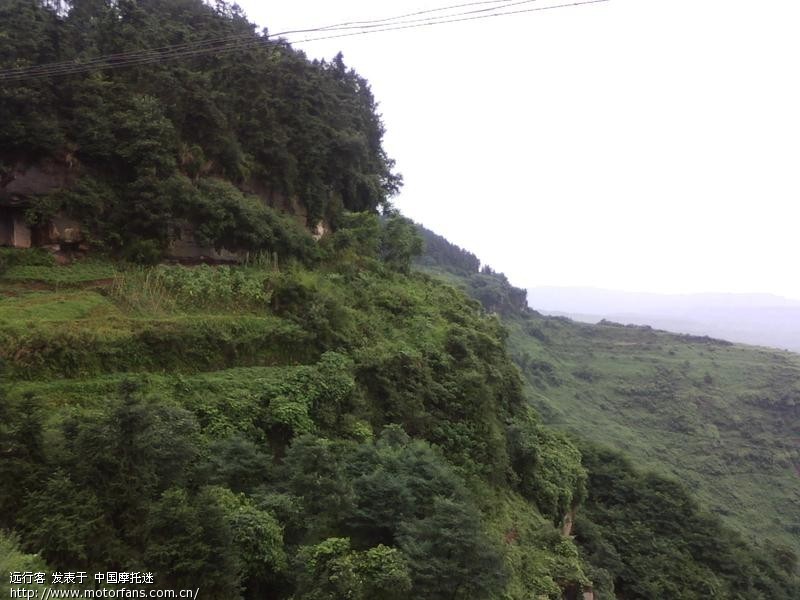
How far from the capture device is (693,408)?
47.5 meters

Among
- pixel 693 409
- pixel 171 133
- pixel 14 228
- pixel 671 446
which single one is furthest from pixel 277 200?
pixel 693 409

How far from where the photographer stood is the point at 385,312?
16547 millimetres

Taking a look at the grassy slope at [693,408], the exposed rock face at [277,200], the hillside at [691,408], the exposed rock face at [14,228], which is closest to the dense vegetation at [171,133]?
the exposed rock face at [277,200]

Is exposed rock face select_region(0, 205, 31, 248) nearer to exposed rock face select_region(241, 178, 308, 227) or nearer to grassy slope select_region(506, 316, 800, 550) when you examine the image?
exposed rock face select_region(241, 178, 308, 227)

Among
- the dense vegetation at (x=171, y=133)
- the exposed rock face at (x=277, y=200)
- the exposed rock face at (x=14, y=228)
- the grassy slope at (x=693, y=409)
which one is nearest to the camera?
the exposed rock face at (x=14, y=228)

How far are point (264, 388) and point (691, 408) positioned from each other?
4868 centimetres

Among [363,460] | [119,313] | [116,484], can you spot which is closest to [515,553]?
[363,460]

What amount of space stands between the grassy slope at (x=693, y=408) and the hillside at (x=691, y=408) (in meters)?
0.11

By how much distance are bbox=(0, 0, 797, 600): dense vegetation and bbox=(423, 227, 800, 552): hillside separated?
1357 centimetres

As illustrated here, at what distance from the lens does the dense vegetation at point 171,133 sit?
46.4 feet

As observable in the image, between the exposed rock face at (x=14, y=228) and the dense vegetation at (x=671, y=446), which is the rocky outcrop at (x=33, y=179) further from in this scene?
the dense vegetation at (x=671, y=446)

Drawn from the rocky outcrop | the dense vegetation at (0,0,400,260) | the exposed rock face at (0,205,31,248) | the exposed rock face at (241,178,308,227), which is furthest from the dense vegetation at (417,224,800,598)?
the rocky outcrop

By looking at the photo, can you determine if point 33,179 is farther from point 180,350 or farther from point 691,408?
point 691,408

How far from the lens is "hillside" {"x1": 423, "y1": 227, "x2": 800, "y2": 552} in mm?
37219
